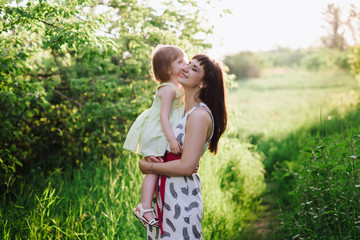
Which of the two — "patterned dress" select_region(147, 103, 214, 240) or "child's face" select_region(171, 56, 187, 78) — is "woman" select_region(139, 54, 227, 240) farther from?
"child's face" select_region(171, 56, 187, 78)

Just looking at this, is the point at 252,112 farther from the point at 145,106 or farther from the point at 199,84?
the point at 199,84

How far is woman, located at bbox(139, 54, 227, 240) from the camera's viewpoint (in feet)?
6.38

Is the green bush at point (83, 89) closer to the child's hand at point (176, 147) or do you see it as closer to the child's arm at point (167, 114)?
the child's arm at point (167, 114)

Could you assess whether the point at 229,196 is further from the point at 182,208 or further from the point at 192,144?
the point at 192,144

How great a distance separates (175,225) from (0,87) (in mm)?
2630

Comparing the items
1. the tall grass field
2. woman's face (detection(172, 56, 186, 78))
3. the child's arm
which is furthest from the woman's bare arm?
the tall grass field

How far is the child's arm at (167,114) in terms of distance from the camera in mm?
2062

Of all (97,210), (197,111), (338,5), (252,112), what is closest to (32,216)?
(97,210)

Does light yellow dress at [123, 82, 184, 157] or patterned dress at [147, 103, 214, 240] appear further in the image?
light yellow dress at [123, 82, 184, 157]

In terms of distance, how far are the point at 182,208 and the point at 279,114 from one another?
1056 cm

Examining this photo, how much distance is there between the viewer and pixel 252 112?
510 inches

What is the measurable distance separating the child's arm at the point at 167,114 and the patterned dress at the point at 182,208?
5cm

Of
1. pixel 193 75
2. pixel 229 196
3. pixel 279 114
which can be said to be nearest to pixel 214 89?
pixel 193 75

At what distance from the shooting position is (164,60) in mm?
2400
